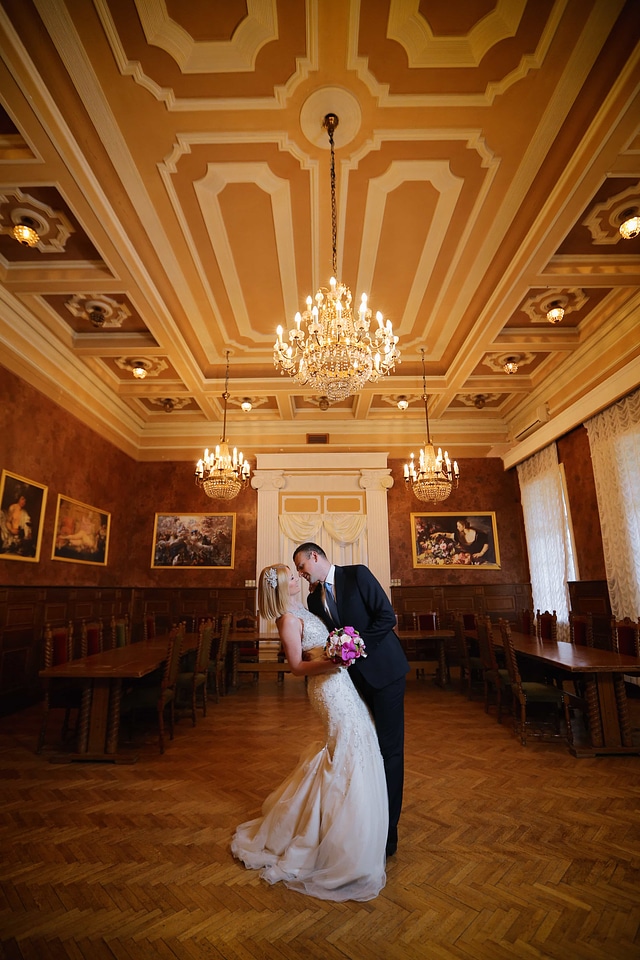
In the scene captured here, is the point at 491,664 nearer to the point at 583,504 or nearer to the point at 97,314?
the point at 583,504

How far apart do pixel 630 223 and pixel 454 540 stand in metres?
6.68

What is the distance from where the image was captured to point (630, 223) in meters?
4.92

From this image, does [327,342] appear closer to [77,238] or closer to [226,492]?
[77,238]

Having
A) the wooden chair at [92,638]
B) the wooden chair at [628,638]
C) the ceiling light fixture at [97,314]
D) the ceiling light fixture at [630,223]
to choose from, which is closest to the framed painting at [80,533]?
the wooden chair at [92,638]

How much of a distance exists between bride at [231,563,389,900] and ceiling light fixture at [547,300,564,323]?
558cm

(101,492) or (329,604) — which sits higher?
(101,492)

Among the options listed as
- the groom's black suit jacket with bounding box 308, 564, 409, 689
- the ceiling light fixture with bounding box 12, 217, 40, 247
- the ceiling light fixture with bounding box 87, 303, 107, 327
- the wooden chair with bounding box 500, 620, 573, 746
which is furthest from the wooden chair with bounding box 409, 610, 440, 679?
the ceiling light fixture with bounding box 12, 217, 40, 247

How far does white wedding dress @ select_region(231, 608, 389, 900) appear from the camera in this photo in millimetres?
2387

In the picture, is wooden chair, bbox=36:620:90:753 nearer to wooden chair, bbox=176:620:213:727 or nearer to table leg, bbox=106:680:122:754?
table leg, bbox=106:680:122:754

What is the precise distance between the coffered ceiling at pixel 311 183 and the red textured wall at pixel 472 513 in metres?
2.51

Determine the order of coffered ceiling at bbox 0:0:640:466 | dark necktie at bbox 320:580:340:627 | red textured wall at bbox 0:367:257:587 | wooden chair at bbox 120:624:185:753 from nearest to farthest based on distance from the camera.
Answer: dark necktie at bbox 320:580:340:627
coffered ceiling at bbox 0:0:640:466
wooden chair at bbox 120:624:185:753
red textured wall at bbox 0:367:257:587

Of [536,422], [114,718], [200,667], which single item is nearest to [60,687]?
[114,718]

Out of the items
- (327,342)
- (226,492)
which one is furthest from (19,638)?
(327,342)

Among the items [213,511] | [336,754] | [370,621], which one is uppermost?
[213,511]
